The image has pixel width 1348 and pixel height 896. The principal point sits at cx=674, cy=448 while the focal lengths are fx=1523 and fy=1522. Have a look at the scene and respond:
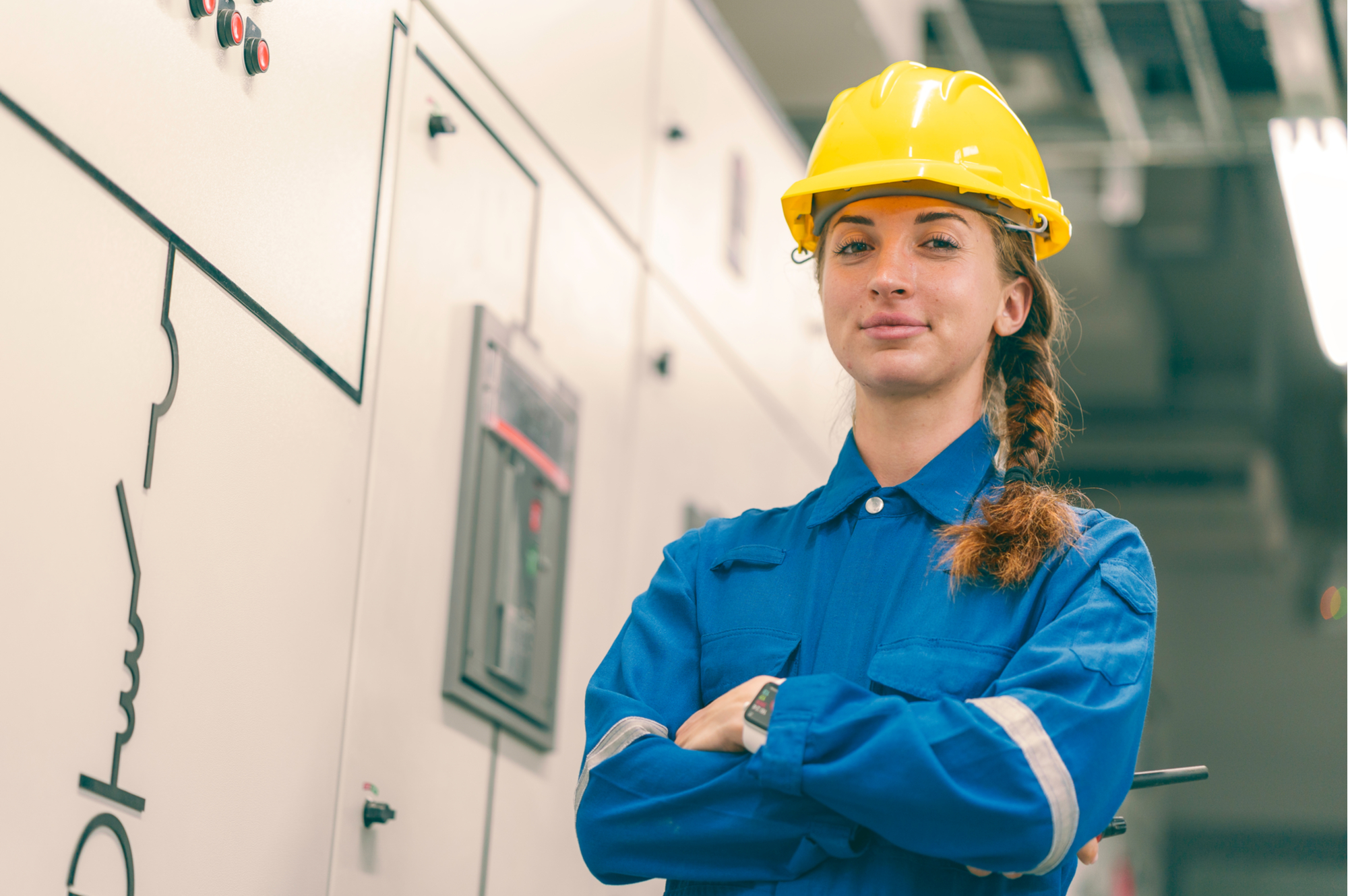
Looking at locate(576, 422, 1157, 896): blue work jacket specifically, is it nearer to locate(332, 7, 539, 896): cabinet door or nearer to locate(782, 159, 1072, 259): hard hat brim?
locate(782, 159, 1072, 259): hard hat brim

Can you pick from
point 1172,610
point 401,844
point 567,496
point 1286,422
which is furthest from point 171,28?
point 1172,610

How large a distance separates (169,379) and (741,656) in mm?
718

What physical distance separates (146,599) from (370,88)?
897 millimetres

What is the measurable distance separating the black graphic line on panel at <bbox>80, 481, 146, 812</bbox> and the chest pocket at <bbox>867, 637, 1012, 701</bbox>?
0.79 meters

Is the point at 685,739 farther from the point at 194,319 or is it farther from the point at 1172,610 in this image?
the point at 1172,610

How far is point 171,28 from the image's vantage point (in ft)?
5.65

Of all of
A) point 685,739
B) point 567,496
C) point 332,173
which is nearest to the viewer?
point 685,739

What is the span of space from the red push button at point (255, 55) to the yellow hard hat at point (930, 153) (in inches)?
26.7

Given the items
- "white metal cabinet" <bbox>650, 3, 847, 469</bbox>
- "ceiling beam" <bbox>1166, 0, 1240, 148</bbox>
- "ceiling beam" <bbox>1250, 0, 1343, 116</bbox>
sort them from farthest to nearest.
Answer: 1. "ceiling beam" <bbox>1166, 0, 1240, 148</bbox>
2. "ceiling beam" <bbox>1250, 0, 1343, 116</bbox>
3. "white metal cabinet" <bbox>650, 3, 847, 469</bbox>

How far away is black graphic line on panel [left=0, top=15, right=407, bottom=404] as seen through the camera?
→ 59.0 inches

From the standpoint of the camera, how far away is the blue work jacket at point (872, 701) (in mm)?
1415

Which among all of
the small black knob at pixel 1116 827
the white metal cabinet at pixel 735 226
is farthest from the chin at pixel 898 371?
the white metal cabinet at pixel 735 226

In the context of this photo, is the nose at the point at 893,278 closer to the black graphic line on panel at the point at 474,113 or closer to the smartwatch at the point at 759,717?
the smartwatch at the point at 759,717

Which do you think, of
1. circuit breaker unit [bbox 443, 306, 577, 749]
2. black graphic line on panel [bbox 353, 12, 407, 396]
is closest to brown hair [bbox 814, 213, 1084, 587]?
black graphic line on panel [bbox 353, 12, 407, 396]
